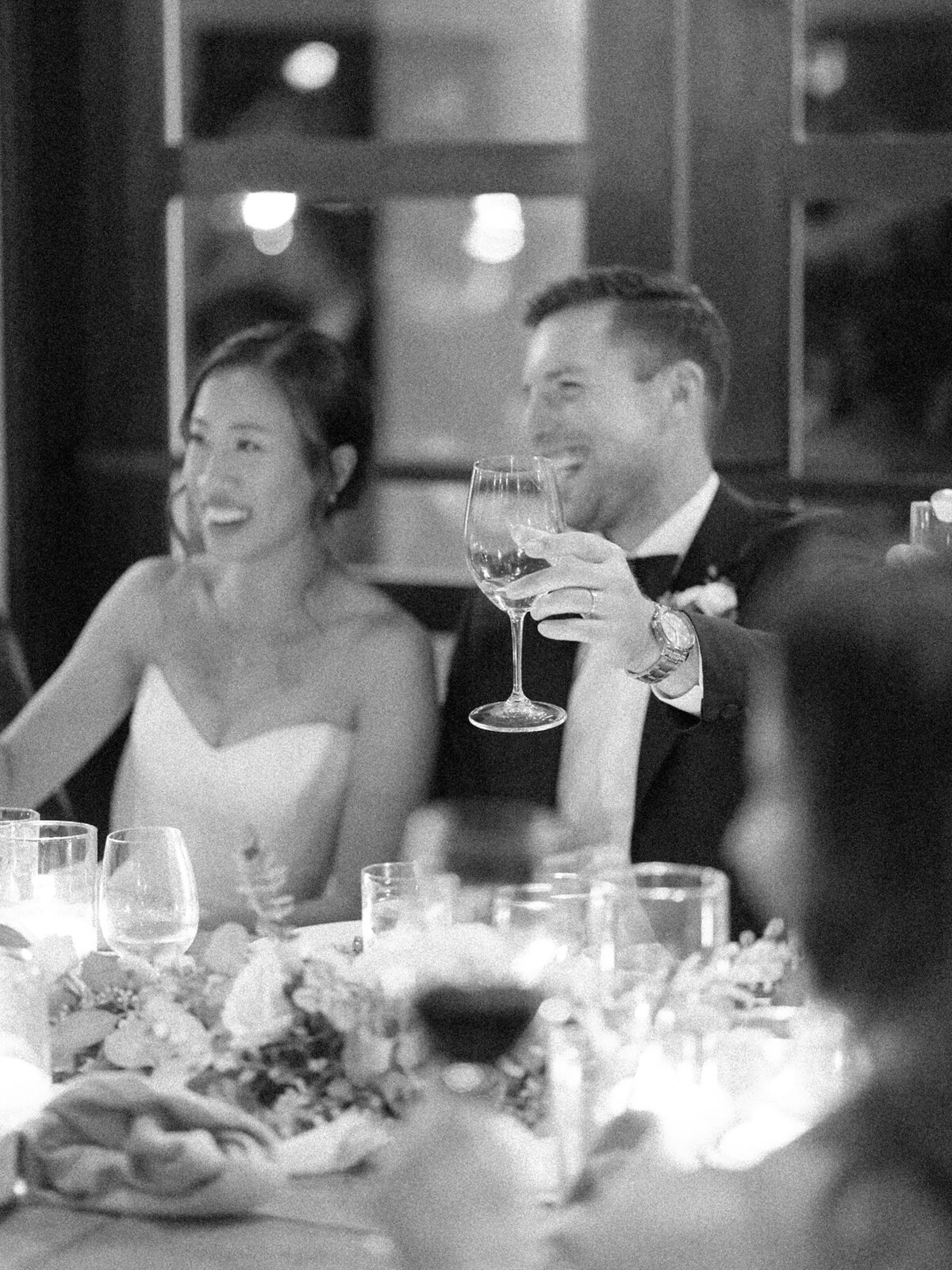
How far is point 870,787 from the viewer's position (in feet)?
3.74

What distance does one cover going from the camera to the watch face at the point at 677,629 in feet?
8.05

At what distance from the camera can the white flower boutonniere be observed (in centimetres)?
304

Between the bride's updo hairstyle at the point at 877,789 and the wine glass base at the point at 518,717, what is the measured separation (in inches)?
46.0

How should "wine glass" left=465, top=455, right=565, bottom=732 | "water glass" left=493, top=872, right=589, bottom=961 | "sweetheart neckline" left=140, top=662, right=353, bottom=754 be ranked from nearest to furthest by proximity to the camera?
1. "water glass" left=493, top=872, right=589, bottom=961
2. "wine glass" left=465, top=455, right=565, bottom=732
3. "sweetheart neckline" left=140, top=662, right=353, bottom=754

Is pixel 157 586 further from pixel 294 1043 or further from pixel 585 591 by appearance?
pixel 294 1043

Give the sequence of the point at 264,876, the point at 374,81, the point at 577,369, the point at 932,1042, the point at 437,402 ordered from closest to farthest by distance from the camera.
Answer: the point at 932,1042, the point at 264,876, the point at 577,369, the point at 374,81, the point at 437,402

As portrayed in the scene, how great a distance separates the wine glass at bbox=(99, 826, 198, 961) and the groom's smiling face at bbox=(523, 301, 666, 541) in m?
1.40

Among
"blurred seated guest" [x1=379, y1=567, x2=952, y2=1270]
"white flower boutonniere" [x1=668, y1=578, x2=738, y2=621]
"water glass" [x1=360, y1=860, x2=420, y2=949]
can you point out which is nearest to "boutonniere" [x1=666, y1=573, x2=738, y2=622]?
"white flower boutonniere" [x1=668, y1=578, x2=738, y2=621]

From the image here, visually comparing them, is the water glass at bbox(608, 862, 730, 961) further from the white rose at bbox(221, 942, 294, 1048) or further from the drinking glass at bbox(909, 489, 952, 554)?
the drinking glass at bbox(909, 489, 952, 554)

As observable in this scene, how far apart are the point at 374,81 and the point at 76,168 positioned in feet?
5.05

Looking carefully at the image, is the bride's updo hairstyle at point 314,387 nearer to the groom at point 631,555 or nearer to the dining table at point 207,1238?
the groom at point 631,555

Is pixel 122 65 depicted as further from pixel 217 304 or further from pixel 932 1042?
pixel 932 1042

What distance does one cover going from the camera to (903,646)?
114 cm

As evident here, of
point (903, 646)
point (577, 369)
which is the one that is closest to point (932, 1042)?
point (903, 646)
